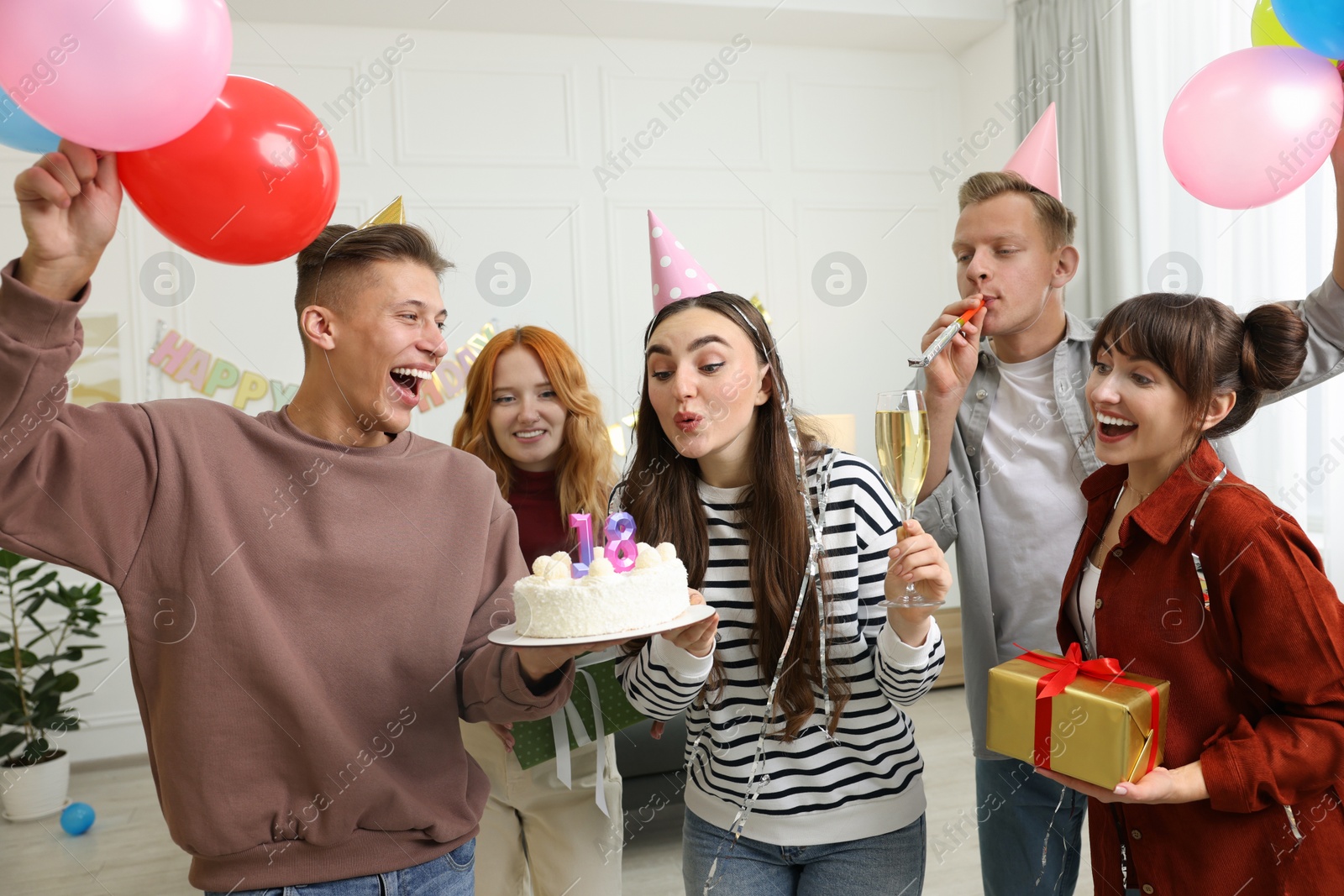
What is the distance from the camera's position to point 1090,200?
15.0 feet

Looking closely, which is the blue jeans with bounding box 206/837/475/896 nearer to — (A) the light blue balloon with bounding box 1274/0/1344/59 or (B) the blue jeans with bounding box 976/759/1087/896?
(B) the blue jeans with bounding box 976/759/1087/896

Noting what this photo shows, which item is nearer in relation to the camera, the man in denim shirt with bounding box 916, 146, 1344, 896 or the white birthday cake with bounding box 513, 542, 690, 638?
the white birthday cake with bounding box 513, 542, 690, 638

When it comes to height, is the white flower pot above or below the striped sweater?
below

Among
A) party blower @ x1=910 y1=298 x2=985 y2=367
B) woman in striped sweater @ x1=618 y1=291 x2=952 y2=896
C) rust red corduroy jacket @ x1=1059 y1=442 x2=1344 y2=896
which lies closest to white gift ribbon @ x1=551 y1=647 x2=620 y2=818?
woman in striped sweater @ x1=618 y1=291 x2=952 y2=896

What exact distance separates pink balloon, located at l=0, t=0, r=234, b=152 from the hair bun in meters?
1.51

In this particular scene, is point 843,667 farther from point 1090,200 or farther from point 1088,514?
point 1090,200

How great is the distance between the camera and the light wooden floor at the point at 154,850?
3.24 m

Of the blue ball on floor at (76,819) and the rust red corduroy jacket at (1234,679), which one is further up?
the rust red corduroy jacket at (1234,679)

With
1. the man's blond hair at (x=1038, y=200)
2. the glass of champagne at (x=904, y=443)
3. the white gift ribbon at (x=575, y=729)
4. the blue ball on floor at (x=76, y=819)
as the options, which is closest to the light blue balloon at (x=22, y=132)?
the glass of champagne at (x=904, y=443)

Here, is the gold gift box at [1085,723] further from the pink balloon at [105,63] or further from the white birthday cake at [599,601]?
the pink balloon at [105,63]

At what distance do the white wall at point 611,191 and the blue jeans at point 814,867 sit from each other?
3.72m

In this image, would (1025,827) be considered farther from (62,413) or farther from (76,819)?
(76,819)

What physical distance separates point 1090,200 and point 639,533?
3.79 meters

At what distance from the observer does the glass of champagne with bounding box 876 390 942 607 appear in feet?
4.42
